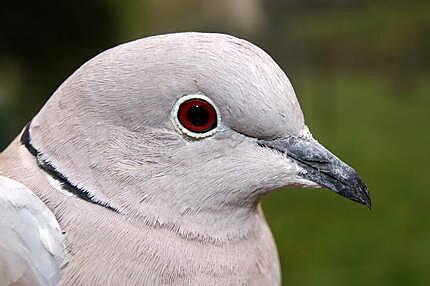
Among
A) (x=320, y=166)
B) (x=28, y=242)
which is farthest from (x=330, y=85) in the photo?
(x=28, y=242)

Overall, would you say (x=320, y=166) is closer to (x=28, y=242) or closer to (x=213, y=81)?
(x=213, y=81)

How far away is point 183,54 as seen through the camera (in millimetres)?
1653

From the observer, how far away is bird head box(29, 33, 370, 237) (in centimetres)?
165

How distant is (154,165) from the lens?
5.59ft

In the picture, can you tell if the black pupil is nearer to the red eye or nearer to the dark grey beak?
the red eye

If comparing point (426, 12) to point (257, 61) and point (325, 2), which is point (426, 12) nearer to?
point (325, 2)

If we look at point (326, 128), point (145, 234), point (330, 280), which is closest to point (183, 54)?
point (145, 234)

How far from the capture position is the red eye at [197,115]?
165 centimetres

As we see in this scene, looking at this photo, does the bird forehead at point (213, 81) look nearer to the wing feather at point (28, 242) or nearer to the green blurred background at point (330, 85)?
the wing feather at point (28, 242)

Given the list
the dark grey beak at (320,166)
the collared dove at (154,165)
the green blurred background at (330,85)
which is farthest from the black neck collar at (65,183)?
the green blurred background at (330,85)

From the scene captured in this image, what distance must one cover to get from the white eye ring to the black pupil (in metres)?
0.02

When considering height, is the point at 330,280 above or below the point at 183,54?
below

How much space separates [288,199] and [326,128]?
163 centimetres

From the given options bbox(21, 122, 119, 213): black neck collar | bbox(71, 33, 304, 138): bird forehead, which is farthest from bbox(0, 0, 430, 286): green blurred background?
bbox(71, 33, 304, 138): bird forehead
